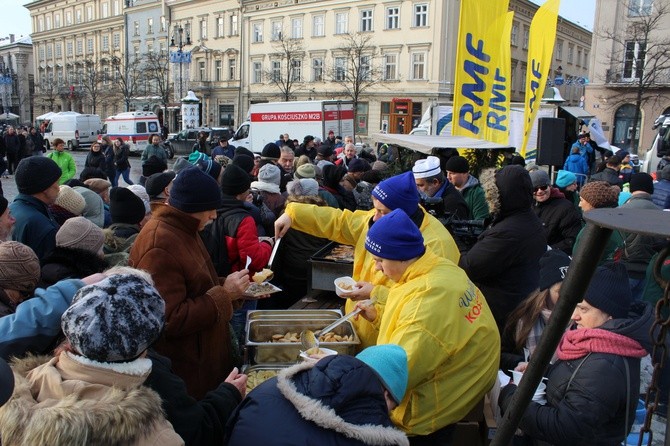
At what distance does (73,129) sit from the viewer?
35.3m

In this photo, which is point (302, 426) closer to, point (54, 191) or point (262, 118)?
point (54, 191)

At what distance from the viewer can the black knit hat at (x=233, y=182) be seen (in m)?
4.57

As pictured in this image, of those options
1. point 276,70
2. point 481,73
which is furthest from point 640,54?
point 481,73

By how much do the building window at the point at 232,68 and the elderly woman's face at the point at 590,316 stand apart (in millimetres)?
53240

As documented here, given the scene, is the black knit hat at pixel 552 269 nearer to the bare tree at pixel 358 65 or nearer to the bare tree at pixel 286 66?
the bare tree at pixel 358 65

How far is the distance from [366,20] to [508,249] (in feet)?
141

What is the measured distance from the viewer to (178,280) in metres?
2.79

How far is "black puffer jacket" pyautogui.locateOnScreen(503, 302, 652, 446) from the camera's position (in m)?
2.25

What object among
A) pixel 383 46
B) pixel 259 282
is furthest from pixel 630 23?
pixel 259 282

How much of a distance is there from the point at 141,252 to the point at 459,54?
21.5 ft

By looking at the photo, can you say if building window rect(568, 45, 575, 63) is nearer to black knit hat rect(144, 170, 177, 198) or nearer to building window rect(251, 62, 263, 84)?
building window rect(251, 62, 263, 84)

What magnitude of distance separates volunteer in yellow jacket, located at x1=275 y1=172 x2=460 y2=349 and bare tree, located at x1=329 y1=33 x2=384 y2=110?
128 feet

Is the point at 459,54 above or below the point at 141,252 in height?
above

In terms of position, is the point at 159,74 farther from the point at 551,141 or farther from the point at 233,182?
the point at 233,182
